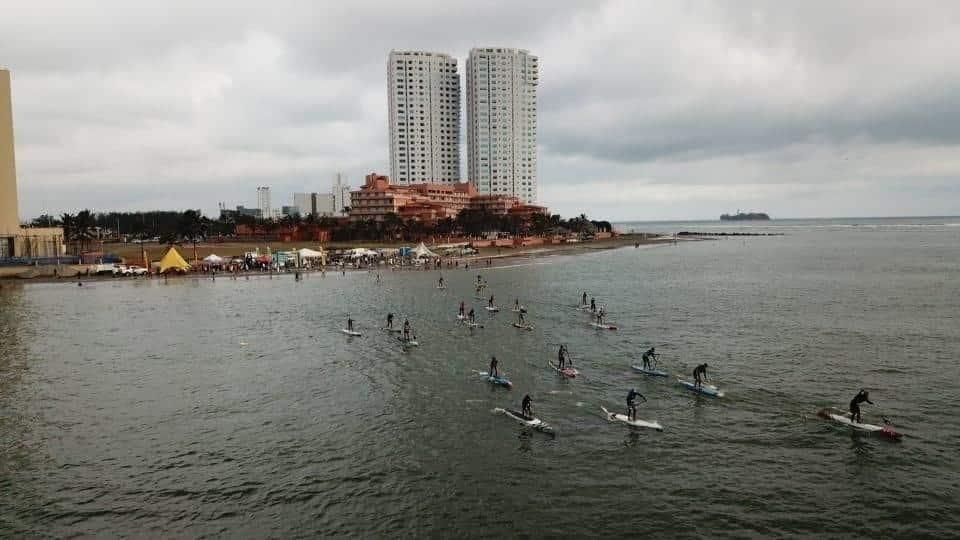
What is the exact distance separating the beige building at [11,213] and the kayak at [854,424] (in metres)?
110

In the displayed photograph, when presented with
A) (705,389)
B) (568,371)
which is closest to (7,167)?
(568,371)

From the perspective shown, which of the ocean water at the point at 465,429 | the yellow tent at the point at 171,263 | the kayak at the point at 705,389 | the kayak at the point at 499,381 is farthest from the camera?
the yellow tent at the point at 171,263

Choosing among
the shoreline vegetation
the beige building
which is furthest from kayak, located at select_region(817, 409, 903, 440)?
the beige building

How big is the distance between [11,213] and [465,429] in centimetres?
10800

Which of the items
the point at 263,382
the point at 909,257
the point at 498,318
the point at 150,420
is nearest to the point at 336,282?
the point at 498,318

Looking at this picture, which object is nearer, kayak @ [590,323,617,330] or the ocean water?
the ocean water

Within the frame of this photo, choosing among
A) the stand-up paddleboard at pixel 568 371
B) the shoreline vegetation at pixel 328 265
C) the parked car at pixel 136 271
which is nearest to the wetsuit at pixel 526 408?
the stand-up paddleboard at pixel 568 371

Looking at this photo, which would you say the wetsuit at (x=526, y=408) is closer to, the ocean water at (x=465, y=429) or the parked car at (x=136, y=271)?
the ocean water at (x=465, y=429)

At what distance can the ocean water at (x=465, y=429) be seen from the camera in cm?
1877

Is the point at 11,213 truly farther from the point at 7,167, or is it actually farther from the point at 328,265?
the point at 328,265

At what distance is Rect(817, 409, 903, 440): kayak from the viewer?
24109 mm

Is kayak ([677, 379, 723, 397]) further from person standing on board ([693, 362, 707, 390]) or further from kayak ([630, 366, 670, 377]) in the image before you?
kayak ([630, 366, 670, 377])

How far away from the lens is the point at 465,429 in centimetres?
2583

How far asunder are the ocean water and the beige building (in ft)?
171
